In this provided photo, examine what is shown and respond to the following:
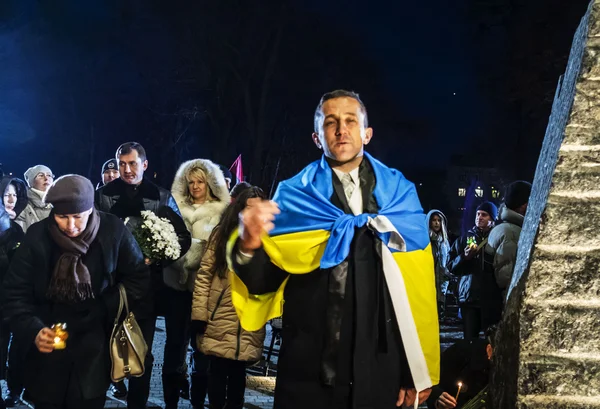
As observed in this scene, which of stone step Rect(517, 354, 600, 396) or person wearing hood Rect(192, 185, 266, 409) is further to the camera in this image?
person wearing hood Rect(192, 185, 266, 409)

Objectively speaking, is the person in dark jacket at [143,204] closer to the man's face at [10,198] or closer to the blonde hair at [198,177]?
the blonde hair at [198,177]

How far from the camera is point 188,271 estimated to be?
21.7ft

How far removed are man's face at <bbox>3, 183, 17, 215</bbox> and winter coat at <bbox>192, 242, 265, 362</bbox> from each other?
2.98 meters

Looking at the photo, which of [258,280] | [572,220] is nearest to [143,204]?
[258,280]

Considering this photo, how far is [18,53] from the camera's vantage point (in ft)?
91.7

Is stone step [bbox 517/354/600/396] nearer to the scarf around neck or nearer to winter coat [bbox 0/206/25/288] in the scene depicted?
the scarf around neck

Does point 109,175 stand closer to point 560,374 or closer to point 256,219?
point 256,219

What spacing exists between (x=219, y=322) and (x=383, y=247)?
2891mm

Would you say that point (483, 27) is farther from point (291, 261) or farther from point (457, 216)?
point (457, 216)

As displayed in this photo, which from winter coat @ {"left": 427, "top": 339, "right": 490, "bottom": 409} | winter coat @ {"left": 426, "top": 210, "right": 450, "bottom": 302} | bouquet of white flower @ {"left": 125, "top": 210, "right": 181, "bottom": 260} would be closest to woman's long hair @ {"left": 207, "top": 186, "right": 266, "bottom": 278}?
bouquet of white flower @ {"left": 125, "top": 210, "right": 181, "bottom": 260}

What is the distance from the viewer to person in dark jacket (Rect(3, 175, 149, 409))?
432cm

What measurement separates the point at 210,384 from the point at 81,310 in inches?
75.0

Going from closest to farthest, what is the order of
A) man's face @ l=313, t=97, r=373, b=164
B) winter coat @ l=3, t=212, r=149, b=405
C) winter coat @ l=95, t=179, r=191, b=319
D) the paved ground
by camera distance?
man's face @ l=313, t=97, r=373, b=164 → winter coat @ l=3, t=212, r=149, b=405 → winter coat @ l=95, t=179, r=191, b=319 → the paved ground

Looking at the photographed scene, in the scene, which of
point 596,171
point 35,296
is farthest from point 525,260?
point 35,296
